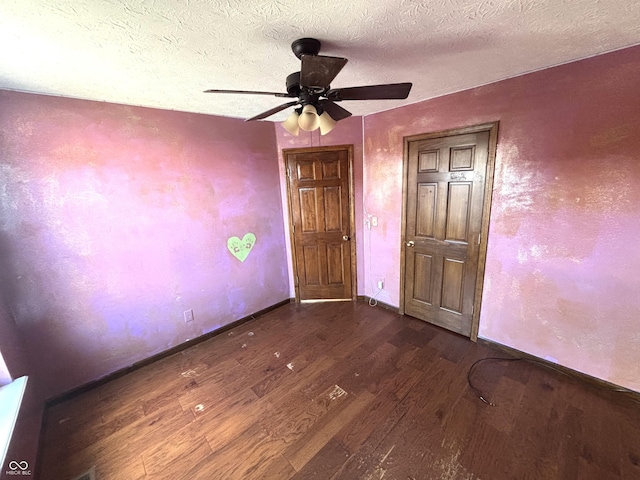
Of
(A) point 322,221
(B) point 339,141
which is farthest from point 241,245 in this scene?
(B) point 339,141

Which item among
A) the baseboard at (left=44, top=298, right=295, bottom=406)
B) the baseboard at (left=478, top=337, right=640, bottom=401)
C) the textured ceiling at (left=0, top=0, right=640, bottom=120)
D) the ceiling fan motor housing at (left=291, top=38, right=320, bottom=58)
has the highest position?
the textured ceiling at (left=0, top=0, right=640, bottom=120)

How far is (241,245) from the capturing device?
290cm

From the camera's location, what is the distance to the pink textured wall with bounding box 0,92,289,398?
1.76 m

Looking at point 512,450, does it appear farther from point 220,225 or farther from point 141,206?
point 141,206

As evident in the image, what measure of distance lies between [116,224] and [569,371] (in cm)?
390

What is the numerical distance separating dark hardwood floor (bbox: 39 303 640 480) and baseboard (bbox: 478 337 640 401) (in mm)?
42

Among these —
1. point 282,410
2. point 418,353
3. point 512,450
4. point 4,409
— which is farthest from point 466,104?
point 4,409

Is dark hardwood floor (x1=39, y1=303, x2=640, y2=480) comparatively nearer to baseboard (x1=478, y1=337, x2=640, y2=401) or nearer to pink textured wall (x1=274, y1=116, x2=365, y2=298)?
baseboard (x1=478, y1=337, x2=640, y2=401)

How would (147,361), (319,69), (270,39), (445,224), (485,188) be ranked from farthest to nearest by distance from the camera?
(445,224) < (147,361) < (485,188) < (270,39) < (319,69)

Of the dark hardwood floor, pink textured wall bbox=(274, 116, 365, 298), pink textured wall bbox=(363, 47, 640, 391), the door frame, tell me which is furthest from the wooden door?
pink textured wall bbox=(363, 47, 640, 391)

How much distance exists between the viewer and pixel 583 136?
1.72 meters

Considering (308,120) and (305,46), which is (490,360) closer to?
(308,120)

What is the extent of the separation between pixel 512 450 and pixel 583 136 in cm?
209

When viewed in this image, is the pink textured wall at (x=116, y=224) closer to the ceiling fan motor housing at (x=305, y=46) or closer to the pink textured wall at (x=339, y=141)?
the pink textured wall at (x=339, y=141)
